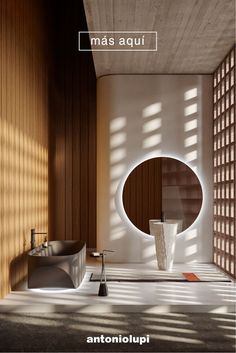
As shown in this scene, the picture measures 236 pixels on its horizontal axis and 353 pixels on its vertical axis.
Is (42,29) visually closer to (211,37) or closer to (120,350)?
(211,37)

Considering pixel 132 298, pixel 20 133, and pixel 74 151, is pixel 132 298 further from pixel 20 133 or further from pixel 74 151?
pixel 74 151

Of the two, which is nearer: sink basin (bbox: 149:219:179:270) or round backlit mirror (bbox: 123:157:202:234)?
sink basin (bbox: 149:219:179:270)

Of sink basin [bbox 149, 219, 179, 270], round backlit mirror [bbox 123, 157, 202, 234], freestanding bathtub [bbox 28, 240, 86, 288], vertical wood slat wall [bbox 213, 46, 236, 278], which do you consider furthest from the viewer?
round backlit mirror [bbox 123, 157, 202, 234]

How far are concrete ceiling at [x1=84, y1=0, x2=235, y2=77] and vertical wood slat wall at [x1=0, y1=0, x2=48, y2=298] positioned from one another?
0.79 metres

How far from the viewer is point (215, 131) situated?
6.54 meters

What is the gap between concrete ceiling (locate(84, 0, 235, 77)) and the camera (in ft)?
15.0

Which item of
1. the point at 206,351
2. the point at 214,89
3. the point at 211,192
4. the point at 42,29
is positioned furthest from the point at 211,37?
the point at 206,351

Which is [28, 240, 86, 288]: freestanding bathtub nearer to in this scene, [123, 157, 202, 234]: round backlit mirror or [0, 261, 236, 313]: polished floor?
[0, 261, 236, 313]: polished floor

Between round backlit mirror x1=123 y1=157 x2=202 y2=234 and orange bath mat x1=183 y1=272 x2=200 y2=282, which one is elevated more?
round backlit mirror x1=123 y1=157 x2=202 y2=234

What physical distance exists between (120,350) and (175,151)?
361 centimetres

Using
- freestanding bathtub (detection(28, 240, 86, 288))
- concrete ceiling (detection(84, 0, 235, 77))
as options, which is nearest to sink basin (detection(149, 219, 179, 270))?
freestanding bathtub (detection(28, 240, 86, 288))

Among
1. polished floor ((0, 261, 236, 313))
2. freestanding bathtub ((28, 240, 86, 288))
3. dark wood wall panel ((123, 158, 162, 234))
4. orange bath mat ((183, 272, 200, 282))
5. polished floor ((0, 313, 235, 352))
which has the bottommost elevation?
polished floor ((0, 313, 235, 352))

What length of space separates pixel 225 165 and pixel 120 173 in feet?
4.66

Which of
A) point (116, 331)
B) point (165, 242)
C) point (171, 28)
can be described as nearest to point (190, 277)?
point (165, 242)
